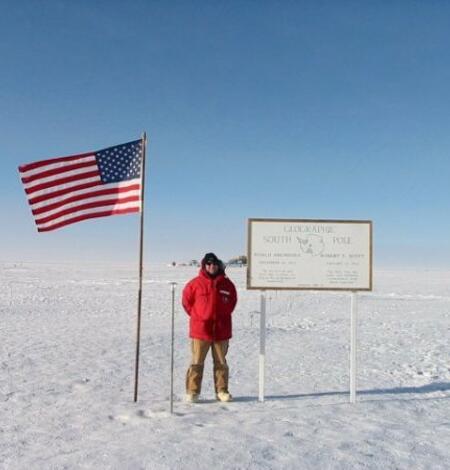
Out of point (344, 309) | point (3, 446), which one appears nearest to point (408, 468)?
point (3, 446)

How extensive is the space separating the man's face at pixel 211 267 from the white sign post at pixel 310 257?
0.47m

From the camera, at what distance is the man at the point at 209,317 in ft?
22.7

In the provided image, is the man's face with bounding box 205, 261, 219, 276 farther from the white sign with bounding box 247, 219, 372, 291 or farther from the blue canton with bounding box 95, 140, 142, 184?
the blue canton with bounding box 95, 140, 142, 184

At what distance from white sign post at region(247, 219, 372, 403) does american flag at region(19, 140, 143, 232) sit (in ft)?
5.95

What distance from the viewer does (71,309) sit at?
20.4 meters

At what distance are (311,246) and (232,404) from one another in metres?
2.45

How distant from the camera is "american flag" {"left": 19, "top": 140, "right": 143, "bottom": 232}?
6987mm

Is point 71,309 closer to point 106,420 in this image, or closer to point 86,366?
point 86,366

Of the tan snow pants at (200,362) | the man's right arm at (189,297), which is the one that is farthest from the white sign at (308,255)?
the tan snow pants at (200,362)

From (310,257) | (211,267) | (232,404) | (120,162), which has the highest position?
(120,162)

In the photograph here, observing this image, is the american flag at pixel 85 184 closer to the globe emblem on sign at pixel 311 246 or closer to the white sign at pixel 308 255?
the white sign at pixel 308 255

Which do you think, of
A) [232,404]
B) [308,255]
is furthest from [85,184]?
[232,404]

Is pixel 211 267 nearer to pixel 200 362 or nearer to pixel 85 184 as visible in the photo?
pixel 200 362

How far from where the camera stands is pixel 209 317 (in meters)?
6.90
